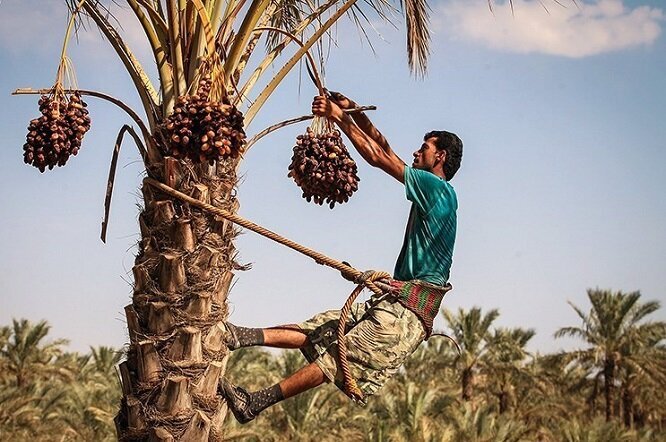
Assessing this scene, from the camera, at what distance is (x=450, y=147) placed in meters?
5.20

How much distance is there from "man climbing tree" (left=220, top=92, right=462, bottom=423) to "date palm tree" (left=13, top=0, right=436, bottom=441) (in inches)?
16.2

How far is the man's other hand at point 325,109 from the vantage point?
4477 mm

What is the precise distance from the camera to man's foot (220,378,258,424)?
458 centimetres

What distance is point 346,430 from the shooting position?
77.0 ft

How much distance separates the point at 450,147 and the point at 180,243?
6.03 feet

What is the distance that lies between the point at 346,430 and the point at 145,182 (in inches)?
790

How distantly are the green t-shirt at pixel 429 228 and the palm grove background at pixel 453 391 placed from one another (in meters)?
14.3

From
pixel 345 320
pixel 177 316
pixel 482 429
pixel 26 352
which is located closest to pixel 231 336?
pixel 177 316

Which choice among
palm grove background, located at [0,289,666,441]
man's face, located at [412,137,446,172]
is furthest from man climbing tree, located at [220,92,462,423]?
palm grove background, located at [0,289,666,441]

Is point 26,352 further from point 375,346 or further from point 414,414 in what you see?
point 375,346

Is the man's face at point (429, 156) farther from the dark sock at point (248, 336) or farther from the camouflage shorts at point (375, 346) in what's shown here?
the dark sock at point (248, 336)

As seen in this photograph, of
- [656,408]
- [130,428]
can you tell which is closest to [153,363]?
[130,428]

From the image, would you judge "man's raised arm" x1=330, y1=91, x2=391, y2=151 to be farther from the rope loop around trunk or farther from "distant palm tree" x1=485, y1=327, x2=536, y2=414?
"distant palm tree" x1=485, y1=327, x2=536, y2=414

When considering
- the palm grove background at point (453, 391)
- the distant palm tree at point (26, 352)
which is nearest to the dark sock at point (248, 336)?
the palm grove background at point (453, 391)
